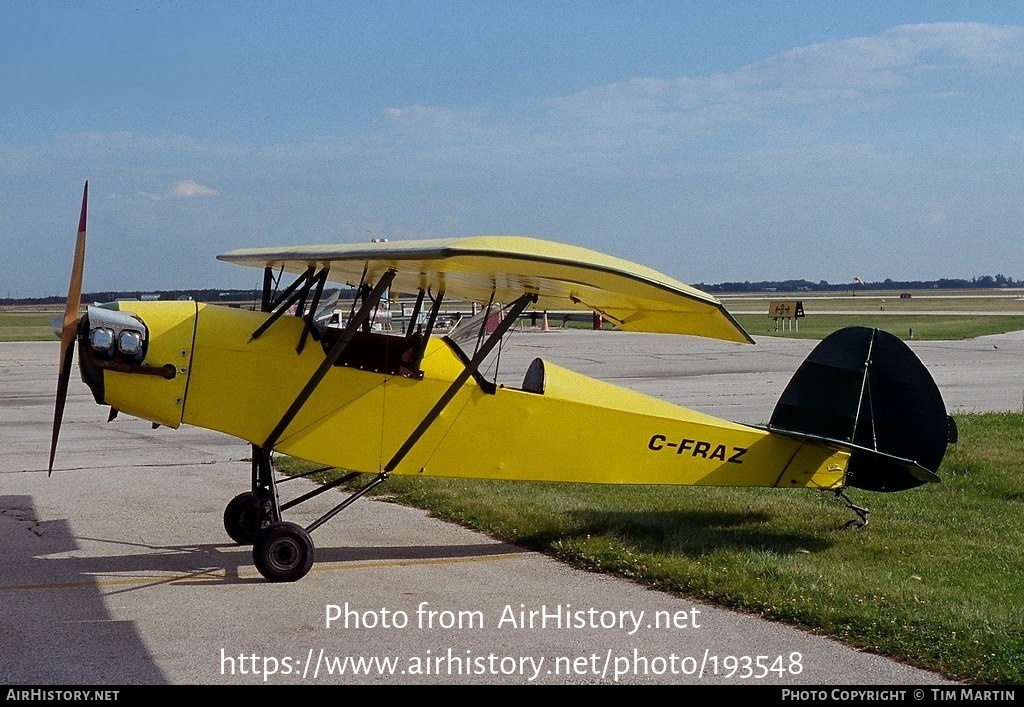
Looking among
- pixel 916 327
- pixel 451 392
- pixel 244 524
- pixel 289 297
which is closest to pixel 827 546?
pixel 451 392

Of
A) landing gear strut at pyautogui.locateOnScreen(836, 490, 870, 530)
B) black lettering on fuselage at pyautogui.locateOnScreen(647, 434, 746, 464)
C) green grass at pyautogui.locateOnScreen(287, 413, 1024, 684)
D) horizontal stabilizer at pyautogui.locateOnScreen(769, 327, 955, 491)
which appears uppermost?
horizontal stabilizer at pyautogui.locateOnScreen(769, 327, 955, 491)

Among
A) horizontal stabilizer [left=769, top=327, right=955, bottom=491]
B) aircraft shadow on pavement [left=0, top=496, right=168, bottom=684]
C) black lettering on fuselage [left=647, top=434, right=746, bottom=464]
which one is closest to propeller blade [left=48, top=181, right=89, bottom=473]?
aircraft shadow on pavement [left=0, top=496, right=168, bottom=684]

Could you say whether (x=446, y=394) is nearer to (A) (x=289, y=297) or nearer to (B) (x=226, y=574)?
(A) (x=289, y=297)

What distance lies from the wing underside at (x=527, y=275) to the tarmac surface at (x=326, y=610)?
2068 millimetres

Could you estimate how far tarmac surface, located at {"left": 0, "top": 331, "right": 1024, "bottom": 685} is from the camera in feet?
18.8

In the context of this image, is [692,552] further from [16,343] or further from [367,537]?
[16,343]

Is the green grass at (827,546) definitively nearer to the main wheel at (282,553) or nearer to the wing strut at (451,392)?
the wing strut at (451,392)

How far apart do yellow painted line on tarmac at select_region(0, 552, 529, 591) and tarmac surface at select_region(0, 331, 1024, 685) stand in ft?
0.07

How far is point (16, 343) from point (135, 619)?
44.9 meters

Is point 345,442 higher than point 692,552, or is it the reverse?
point 345,442

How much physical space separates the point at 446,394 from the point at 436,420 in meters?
0.26

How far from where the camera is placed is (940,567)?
25.9 ft

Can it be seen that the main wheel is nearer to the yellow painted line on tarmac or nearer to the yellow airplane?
the yellow airplane
